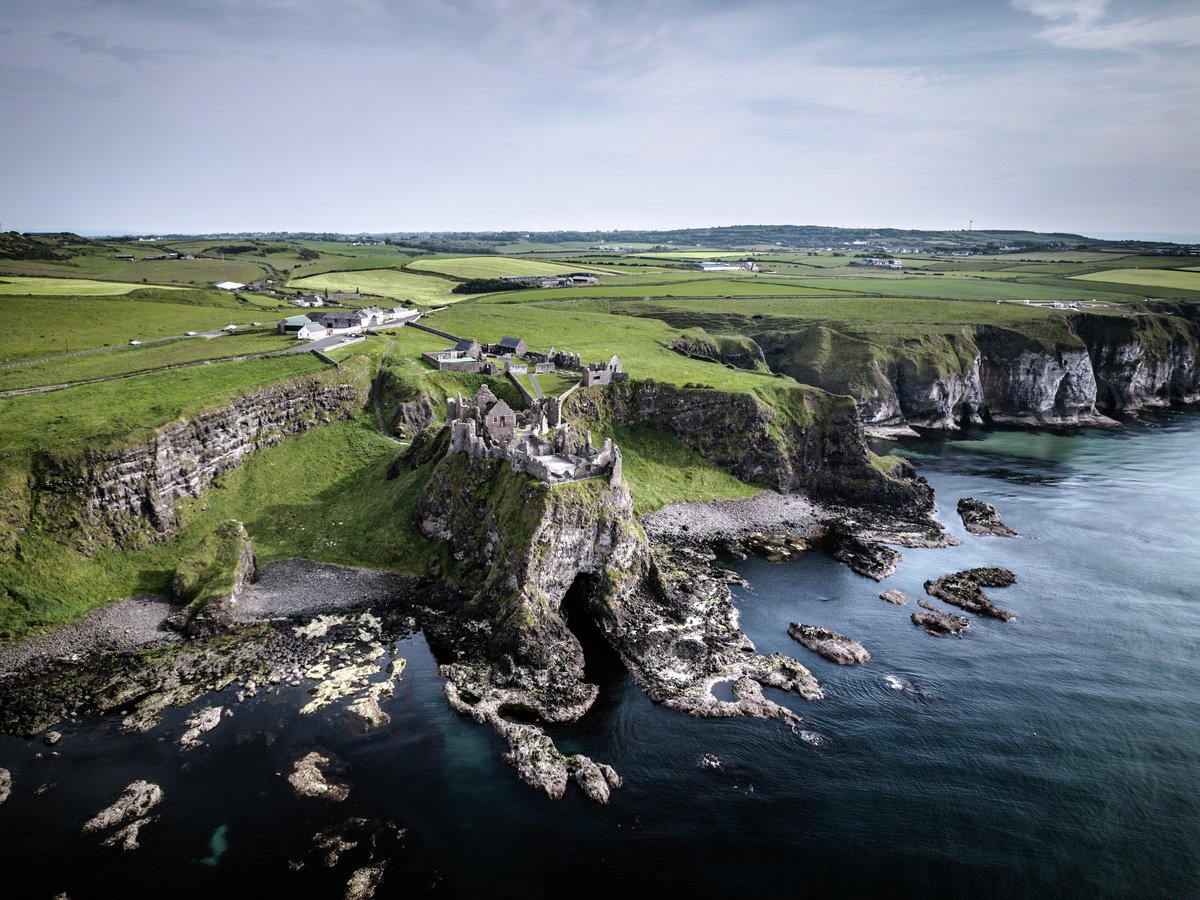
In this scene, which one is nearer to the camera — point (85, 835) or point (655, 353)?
point (85, 835)

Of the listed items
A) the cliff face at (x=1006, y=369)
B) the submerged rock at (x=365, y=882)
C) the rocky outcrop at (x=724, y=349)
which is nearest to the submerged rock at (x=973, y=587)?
the submerged rock at (x=365, y=882)

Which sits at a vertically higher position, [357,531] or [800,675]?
[357,531]

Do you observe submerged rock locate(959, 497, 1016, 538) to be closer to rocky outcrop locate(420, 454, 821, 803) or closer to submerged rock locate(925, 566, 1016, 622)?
submerged rock locate(925, 566, 1016, 622)

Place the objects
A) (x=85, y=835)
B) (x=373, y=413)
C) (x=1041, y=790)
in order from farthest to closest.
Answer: (x=373, y=413), (x=1041, y=790), (x=85, y=835)

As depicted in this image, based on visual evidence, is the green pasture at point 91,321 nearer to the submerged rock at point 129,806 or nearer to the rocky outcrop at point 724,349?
the submerged rock at point 129,806

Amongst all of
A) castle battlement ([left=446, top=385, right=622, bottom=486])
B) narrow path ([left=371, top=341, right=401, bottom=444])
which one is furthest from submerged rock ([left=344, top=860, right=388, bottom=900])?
narrow path ([left=371, top=341, right=401, bottom=444])

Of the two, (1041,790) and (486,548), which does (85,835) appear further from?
(1041,790)

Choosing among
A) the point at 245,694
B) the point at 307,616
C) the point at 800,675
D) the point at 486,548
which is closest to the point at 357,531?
the point at 307,616
